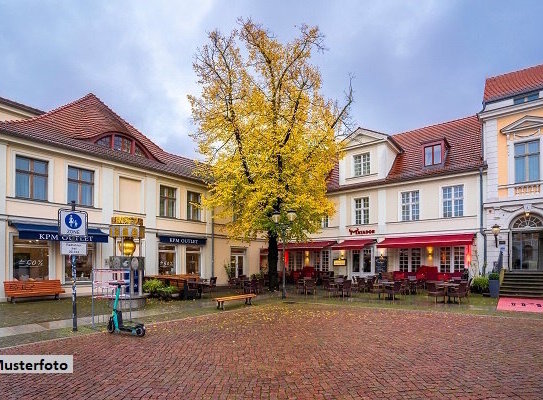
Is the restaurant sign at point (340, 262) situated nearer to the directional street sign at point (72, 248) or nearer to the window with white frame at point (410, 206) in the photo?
the window with white frame at point (410, 206)

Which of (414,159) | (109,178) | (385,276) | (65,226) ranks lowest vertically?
(385,276)

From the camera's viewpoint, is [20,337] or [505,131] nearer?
[20,337]

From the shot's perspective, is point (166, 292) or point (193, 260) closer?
point (166, 292)

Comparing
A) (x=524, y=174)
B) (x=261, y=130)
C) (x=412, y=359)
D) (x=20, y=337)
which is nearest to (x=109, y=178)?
(x=261, y=130)

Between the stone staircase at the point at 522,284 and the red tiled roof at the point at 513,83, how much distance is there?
9.54m

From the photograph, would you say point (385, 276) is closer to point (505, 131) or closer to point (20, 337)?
Answer: point (505, 131)

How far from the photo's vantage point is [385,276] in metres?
24.9

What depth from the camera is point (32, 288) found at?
18.0 meters

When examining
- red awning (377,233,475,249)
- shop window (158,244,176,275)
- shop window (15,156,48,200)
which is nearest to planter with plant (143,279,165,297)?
shop window (158,244,176,275)

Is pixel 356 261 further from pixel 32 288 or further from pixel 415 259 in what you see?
pixel 32 288

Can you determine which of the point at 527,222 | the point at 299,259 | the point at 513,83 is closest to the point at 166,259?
the point at 299,259

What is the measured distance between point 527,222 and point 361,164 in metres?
11.1

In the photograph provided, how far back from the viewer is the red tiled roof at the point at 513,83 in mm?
22350

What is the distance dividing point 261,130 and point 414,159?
12273mm
